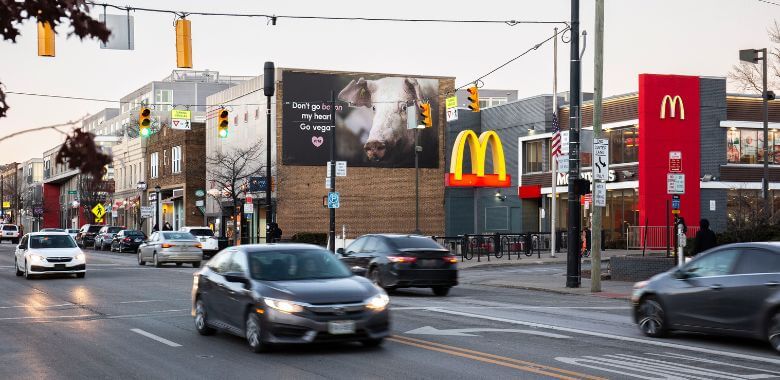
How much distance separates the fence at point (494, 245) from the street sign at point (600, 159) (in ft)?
54.6

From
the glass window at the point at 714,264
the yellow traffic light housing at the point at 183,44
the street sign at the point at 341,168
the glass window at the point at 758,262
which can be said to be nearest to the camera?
the glass window at the point at 758,262

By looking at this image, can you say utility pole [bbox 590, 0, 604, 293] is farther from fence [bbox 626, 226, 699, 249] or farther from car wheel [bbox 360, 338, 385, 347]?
fence [bbox 626, 226, 699, 249]

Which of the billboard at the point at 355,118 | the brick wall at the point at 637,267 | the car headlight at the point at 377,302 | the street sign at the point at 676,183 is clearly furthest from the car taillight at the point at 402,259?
the billboard at the point at 355,118

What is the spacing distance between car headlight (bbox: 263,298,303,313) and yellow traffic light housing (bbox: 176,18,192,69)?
33.5ft

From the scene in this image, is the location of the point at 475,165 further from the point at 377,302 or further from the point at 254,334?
the point at 254,334

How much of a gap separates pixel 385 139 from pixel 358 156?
209 cm

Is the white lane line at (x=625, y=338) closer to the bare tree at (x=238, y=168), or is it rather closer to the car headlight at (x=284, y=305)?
the car headlight at (x=284, y=305)

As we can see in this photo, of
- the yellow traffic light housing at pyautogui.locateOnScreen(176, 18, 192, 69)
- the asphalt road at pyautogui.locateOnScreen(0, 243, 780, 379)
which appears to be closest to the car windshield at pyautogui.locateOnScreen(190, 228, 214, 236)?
the asphalt road at pyautogui.locateOnScreen(0, 243, 780, 379)

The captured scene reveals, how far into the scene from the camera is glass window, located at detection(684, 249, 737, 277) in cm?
1377

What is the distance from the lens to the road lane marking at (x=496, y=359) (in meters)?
11.0

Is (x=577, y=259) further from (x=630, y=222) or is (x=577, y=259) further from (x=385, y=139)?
(x=385, y=139)

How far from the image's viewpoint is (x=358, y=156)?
61.0 m

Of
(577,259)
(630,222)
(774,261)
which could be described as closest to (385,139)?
(630,222)

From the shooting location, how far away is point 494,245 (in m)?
43.2
